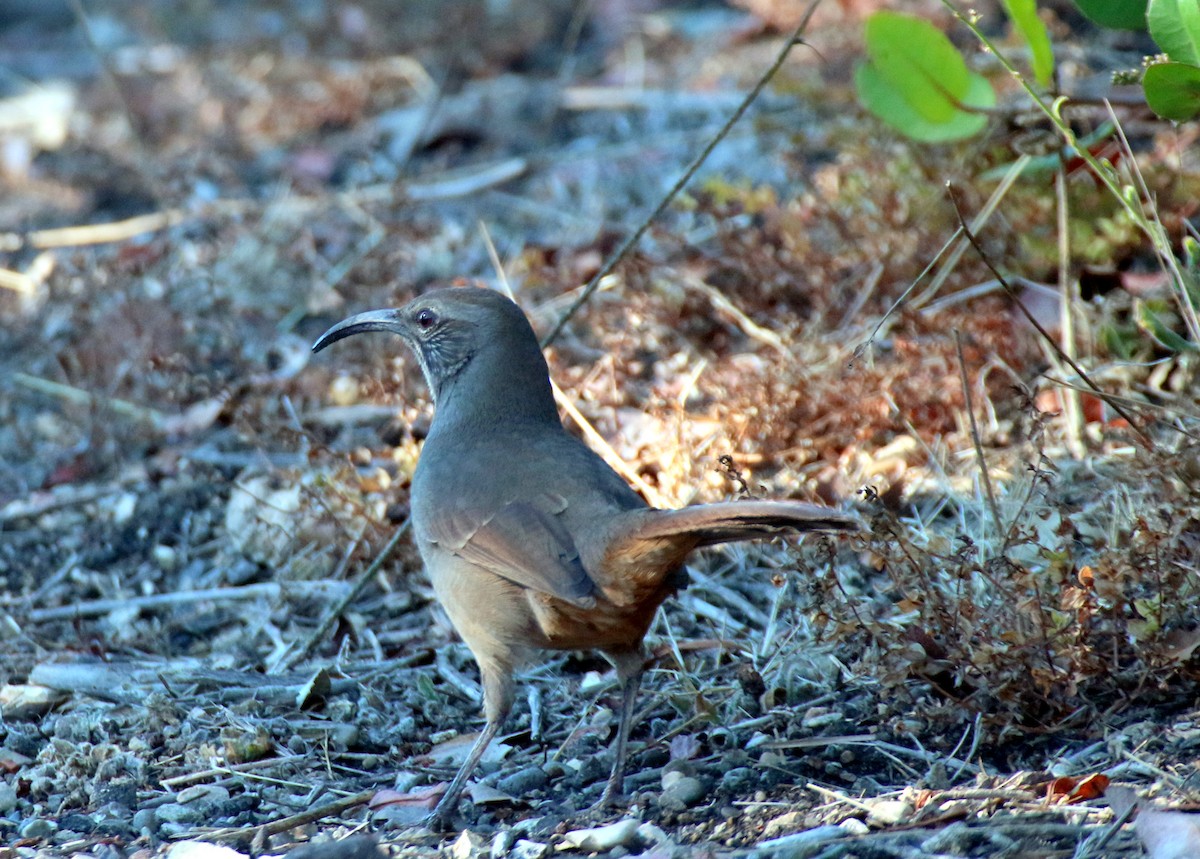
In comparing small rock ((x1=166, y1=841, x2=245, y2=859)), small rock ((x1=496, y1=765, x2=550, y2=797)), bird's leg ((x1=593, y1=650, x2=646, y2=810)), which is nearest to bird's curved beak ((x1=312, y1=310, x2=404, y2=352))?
bird's leg ((x1=593, y1=650, x2=646, y2=810))

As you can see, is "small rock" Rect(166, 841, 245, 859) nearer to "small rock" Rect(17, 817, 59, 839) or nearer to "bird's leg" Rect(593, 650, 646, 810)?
"small rock" Rect(17, 817, 59, 839)

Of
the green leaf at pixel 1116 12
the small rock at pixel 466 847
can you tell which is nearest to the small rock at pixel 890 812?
the small rock at pixel 466 847

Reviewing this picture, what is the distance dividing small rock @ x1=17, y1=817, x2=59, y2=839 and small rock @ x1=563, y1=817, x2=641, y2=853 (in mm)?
1295

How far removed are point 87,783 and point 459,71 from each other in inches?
250

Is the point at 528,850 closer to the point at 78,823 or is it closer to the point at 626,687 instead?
the point at 626,687

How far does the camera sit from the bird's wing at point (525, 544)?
3457 millimetres

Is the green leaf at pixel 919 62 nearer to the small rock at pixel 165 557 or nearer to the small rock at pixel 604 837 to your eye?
the small rock at pixel 604 837

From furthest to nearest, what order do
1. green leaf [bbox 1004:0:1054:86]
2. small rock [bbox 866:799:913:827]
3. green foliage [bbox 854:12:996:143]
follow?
1. green foliage [bbox 854:12:996:143]
2. green leaf [bbox 1004:0:1054:86]
3. small rock [bbox 866:799:913:827]

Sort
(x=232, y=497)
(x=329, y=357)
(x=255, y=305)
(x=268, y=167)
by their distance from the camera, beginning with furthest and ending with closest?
(x=268, y=167), (x=255, y=305), (x=329, y=357), (x=232, y=497)

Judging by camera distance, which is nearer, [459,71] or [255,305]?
[255,305]

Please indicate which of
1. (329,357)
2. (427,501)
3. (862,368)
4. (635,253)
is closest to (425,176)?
(329,357)

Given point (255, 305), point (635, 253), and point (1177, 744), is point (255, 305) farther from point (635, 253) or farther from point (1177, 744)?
point (1177, 744)

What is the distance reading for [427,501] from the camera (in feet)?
13.0

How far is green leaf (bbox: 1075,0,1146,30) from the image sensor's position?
395 centimetres
